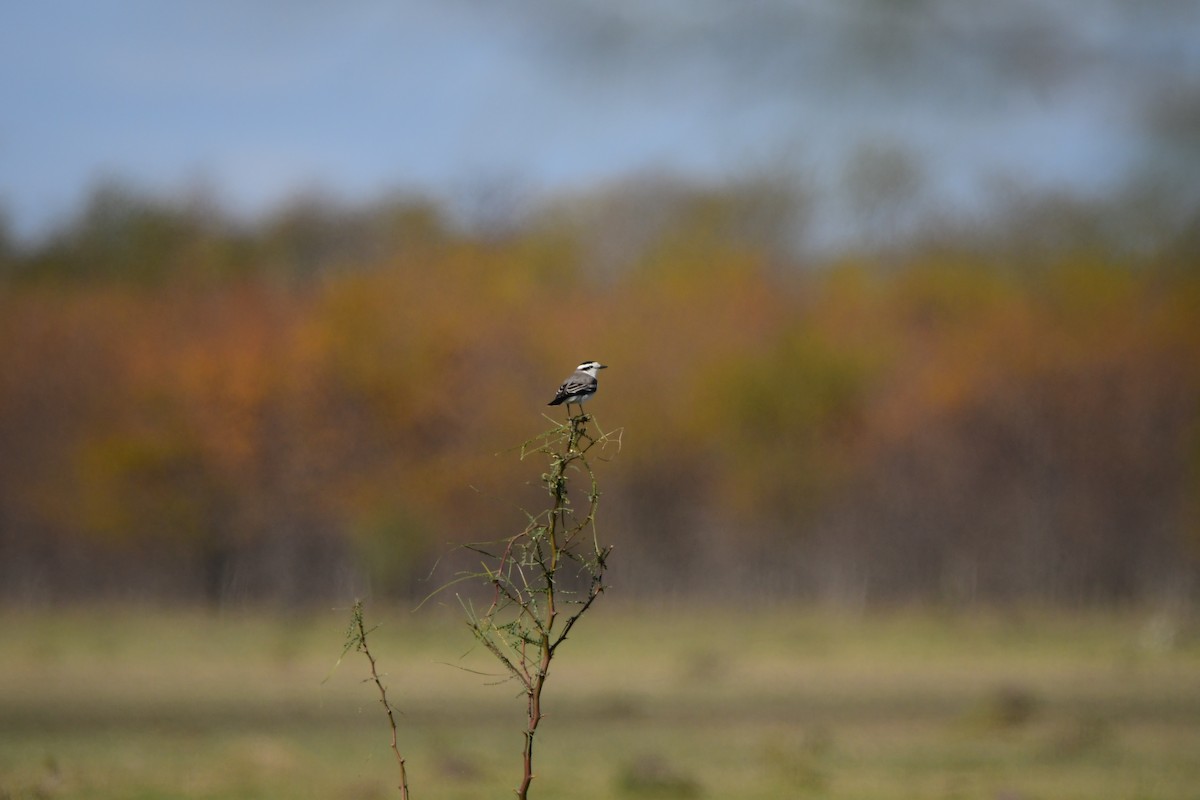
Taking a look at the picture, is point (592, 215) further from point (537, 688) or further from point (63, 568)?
point (537, 688)

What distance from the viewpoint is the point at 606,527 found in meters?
50.0

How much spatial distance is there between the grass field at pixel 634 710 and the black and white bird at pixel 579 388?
1.21m

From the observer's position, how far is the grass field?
15805 millimetres

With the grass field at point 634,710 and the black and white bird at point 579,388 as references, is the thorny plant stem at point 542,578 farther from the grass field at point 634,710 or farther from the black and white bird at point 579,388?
the grass field at point 634,710

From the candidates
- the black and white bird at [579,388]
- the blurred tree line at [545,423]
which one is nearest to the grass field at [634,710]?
the black and white bird at [579,388]

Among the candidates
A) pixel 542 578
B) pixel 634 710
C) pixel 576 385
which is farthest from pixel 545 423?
pixel 542 578

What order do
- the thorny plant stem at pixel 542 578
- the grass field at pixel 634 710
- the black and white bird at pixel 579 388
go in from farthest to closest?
1. the grass field at pixel 634 710
2. the black and white bird at pixel 579 388
3. the thorny plant stem at pixel 542 578

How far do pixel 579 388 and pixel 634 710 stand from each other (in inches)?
656

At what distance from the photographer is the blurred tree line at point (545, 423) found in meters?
48.7

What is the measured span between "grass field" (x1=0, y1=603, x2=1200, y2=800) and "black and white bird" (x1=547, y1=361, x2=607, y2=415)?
3.95 ft

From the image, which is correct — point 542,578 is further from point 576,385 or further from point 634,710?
Result: point 634,710

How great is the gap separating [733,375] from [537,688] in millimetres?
48710

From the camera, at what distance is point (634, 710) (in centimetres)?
2372

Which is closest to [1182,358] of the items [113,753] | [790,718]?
[790,718]
